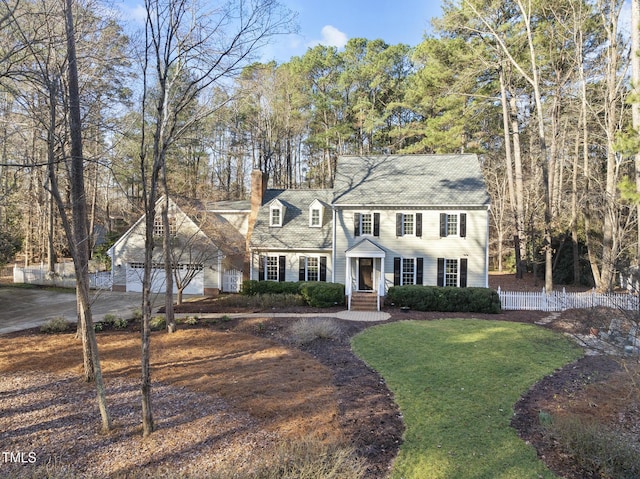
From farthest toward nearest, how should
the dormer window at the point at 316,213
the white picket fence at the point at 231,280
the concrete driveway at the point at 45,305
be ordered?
the white picket fence at the point at 231,280 < the dormer window at the point at 316,213 < the concrete driveway at the point at 45,305

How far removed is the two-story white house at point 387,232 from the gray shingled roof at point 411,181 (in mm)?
52

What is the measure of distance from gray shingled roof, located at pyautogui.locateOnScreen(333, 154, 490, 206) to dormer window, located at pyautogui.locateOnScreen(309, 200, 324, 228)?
121 centimetres

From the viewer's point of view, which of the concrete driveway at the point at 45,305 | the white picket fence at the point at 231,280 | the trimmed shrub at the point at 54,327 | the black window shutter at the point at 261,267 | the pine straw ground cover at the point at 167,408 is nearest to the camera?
the pine straw ground cover at the point at 167,408

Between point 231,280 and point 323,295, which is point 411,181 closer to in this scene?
point 323,295

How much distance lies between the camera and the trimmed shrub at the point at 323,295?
56.2 ft

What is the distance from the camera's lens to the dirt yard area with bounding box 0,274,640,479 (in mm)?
5348

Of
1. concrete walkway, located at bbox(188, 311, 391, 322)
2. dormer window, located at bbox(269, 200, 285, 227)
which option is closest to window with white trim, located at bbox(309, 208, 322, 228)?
dormer window, located at bbox(269, 200, 285, 227)

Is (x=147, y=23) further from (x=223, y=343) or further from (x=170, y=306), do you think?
(x=170, y=306)

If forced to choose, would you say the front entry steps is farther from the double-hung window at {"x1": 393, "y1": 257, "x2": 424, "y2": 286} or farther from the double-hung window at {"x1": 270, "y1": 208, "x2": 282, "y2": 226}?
the double-hung window at {"x1": 270, "y1": 208, "x2": 282, "y2": 226}

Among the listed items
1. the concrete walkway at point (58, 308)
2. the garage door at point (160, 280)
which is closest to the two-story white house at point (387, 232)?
the concrete walkway at point (58, 308)

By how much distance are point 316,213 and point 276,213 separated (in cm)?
234

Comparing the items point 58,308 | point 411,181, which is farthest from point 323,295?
point 58,308

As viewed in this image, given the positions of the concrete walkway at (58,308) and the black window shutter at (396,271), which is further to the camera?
the black window shutter at (396,271)

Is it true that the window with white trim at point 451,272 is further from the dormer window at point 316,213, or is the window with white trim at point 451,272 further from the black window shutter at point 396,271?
the dormer window at point 316,213
